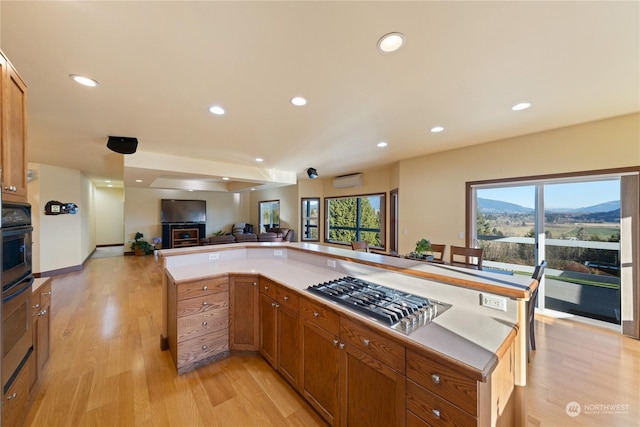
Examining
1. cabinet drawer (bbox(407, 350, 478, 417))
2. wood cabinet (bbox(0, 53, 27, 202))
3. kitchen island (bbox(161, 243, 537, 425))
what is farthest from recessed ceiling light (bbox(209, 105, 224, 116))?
cabinet drawer (bbox(407, 350, 478, 417))

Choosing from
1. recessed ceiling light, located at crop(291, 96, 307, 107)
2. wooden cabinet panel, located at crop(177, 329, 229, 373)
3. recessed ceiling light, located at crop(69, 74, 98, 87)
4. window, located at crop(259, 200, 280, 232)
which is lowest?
wooden cabinet panel, located at crop(177, 329, 229, 373)

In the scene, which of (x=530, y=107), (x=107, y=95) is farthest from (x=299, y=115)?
(x=530, y=107)

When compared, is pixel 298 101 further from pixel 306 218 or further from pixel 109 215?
pixel 109 215

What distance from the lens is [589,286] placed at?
10.3 feet

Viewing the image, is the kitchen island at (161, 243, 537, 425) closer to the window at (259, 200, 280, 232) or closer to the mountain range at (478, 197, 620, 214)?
the mountain range at (478, 197, 620, 214)

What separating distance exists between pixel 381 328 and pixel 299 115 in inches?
92.8

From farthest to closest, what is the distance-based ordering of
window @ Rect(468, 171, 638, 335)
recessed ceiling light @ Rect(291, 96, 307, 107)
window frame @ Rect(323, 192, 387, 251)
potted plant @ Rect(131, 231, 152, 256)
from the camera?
1. potted plant @ Rect(131, 231, 152, 256)
2. window frame @ Rect(323, 192, 387, 251)
3. window @ Rect(468, 171, 638, 335)
4. recessed ceiling light @ Rect(291, 96, 307, 107)

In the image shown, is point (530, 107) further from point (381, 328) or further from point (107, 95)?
point (107, 95)

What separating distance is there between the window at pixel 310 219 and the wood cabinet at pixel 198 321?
551cm

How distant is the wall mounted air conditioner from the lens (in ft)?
21.0

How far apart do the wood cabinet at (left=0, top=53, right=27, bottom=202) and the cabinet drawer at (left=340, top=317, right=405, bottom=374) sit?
2059mm

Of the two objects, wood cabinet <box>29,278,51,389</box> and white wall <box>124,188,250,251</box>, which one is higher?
white wall <box>124,188,250,251</box>

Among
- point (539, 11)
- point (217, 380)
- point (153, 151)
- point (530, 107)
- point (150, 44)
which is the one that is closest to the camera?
point (539, 11)

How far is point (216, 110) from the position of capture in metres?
2.55
